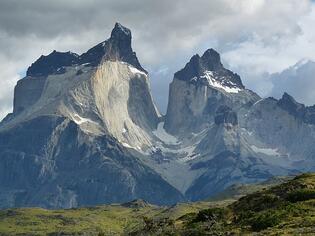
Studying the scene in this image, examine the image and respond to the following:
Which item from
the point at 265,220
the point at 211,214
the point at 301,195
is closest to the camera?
the point at 265,220

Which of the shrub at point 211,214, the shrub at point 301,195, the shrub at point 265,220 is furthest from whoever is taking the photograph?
the shrub at point 211,214

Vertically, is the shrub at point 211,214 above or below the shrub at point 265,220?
above

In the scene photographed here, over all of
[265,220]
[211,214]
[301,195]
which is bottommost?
[265,220]

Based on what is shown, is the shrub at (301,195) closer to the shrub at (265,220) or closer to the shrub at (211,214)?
the shrub at (265,220)

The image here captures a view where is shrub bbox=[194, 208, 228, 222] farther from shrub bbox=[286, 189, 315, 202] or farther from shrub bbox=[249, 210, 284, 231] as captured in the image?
shrub bbox=[249, 210, 284, 231]

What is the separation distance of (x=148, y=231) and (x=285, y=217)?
28170mm

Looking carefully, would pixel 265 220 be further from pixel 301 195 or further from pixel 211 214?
pixel 211 214

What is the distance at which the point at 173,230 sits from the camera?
92562 millimetres

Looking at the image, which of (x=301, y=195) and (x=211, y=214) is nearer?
(x=301, y=195)

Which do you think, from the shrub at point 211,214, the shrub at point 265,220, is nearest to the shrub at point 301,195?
the shrub at point 265,220

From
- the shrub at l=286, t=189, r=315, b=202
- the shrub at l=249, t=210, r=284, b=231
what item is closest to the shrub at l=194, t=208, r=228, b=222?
the shrub at l=286, t=189, r=315, b=202

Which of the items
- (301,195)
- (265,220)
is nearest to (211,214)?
(301,195)

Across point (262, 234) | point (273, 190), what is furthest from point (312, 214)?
point (273, 190)

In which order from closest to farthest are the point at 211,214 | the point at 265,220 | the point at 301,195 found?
the point at 265,220
the point at 301,195
the point at 211,214
